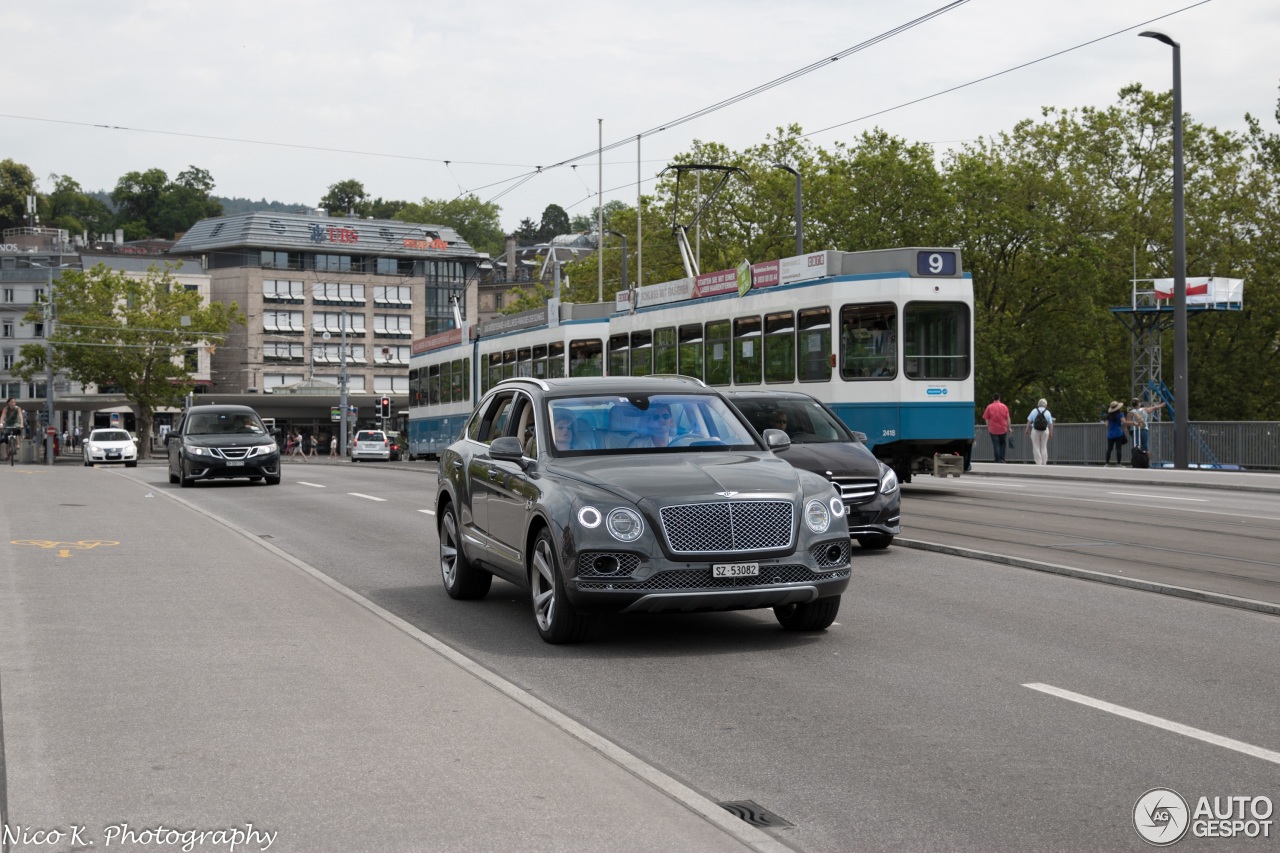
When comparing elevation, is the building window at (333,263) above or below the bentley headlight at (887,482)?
above

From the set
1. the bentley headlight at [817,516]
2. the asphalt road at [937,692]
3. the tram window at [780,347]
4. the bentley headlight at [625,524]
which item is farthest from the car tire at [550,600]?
the tram window at [780,347]

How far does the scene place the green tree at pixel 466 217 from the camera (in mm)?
157625

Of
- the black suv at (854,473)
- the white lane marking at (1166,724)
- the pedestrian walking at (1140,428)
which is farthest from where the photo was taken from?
the pedestrian walking at (1140,428)

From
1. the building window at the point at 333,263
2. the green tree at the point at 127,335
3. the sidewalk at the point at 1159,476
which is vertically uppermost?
the building window at the point at 333,263

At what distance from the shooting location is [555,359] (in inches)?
1382

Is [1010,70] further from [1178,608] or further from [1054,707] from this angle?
[1054,707]

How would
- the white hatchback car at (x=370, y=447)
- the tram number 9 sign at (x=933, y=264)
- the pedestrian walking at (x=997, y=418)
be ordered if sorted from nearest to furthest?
the tram number 9 sign at (x=933, y=264)
the pedestrian walking at (x=997, y=418)
the white hatchback car at (x=370, y=447)

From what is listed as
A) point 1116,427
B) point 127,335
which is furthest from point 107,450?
point 1116,427

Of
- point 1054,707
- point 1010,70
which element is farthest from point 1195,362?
point 1054,707

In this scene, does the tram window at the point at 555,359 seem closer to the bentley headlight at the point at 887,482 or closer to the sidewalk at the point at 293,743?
the bentley headlight at the point at 887,482

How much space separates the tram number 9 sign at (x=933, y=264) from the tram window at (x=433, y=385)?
24.9 m

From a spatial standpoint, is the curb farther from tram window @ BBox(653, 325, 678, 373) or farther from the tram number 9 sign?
tram window @ BBox(653, 325, 678, 373)

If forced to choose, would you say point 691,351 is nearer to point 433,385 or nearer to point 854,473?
point 854,473

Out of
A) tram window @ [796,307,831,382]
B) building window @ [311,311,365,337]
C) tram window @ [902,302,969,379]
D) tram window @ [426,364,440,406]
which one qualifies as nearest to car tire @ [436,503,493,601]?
tram window @ [796,307,831,382]
